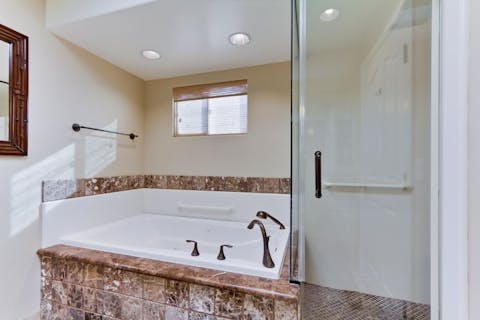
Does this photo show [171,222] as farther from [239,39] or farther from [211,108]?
[239,39]

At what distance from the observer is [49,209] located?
1737 millimetres

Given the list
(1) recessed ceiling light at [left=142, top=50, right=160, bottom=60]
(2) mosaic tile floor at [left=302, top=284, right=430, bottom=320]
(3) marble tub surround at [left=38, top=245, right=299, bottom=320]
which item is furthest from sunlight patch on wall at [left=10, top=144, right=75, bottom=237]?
(2) mosaic tile floor at [left=302, top=284, right=430, bottom=320]

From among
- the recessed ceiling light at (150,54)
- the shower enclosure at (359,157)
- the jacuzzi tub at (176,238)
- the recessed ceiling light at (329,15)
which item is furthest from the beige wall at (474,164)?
the recessed ceiling light at (150,54)

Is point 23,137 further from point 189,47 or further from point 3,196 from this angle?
point 189,47

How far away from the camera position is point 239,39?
6.25ft

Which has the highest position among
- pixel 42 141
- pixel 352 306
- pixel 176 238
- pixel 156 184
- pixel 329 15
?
pixel 329 15

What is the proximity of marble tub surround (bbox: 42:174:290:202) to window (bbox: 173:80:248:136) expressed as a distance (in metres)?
0.52

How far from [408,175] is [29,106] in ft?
8.82

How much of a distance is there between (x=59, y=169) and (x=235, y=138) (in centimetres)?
154

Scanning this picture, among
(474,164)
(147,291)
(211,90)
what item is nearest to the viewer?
(474,164)

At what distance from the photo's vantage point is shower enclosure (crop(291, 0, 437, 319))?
5.04 ft

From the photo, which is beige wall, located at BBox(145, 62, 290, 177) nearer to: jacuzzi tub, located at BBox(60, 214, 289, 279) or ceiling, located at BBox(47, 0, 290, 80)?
ceiling, located at BBox(47, 0, 290, 80)

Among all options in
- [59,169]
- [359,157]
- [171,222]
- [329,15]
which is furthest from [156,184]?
[329,15]

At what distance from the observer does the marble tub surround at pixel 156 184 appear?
1841mm
